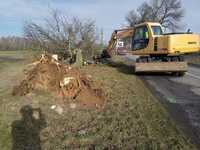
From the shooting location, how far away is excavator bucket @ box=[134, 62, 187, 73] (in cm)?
1770

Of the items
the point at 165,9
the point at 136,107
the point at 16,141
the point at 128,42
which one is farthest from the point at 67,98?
the point at 165,9

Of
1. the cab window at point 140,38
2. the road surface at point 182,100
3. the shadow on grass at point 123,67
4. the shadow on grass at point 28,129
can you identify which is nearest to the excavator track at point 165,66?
the road surface at point 182,100

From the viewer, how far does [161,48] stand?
1805 centimetres

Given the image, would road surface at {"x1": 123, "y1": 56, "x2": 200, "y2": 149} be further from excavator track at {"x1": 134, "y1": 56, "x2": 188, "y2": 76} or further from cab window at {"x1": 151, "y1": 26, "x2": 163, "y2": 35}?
cab window at {"x1": 151, "y1": 26, "x2": 163, "y2": 35}

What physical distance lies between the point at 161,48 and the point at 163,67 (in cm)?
97

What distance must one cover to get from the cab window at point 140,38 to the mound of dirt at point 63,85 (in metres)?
7.73

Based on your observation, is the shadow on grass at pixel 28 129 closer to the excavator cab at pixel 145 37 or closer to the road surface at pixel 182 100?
the road surface at pixel 182 100

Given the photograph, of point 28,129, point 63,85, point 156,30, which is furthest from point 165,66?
point 28,129

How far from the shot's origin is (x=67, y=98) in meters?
10.7

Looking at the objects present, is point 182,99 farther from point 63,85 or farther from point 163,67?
point 163,67

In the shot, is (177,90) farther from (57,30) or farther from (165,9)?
(165,9)

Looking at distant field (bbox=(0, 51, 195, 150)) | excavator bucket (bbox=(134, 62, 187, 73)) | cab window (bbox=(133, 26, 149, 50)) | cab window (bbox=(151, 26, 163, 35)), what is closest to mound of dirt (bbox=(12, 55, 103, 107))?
distant field (bbox=(0, 51, 195, 150))

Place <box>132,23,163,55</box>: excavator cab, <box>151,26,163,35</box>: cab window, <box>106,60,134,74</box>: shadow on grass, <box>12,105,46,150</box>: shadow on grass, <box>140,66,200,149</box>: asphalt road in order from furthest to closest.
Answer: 1. <box>106,60,134,74</box>: shadow on grass
2. <box>151,26,163,35</box>: cab window
3. <box>132,23,163,55</box>: excavator cab
4. <box>140,66,200,149</box>: asphalt road
5. <box>12,105,46,150</box>: shadow on grass

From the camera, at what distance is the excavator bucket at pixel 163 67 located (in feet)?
58.1
